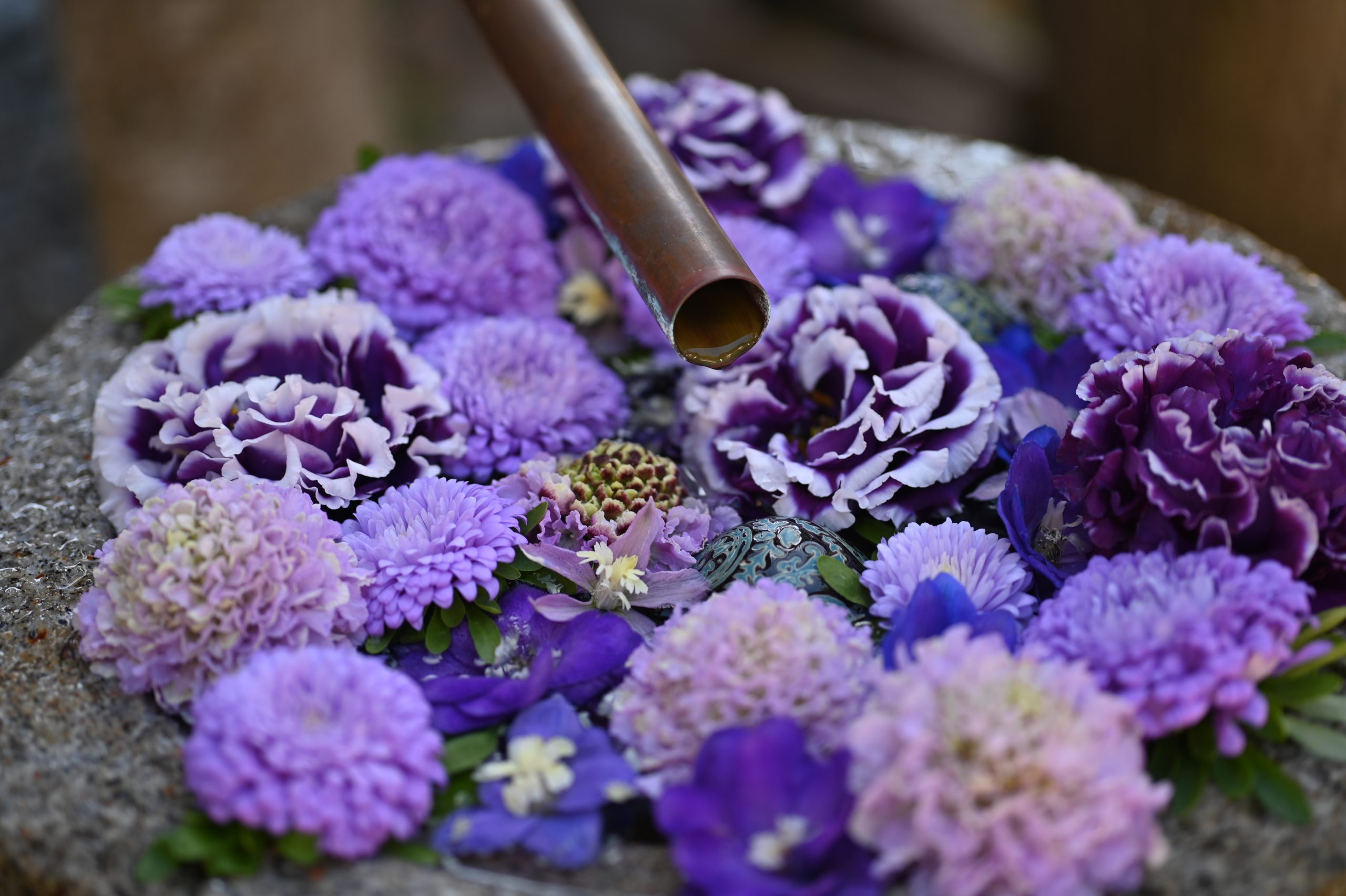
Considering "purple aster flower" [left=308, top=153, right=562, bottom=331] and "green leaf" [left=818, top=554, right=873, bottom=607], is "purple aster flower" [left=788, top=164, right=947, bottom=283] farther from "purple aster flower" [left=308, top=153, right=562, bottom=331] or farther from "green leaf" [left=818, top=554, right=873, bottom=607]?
"green leaf" [left=818, top=554, right=873, bottom=607]

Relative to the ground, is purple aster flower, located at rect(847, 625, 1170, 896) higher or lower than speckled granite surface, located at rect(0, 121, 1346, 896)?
higher

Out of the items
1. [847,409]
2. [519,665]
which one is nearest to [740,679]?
[519,665]

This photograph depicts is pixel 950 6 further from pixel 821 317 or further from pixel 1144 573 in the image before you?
pixel 1144 573

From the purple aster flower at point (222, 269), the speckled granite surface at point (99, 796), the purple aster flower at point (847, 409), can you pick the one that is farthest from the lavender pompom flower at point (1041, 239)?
the purple aster flower at point (222, 269)

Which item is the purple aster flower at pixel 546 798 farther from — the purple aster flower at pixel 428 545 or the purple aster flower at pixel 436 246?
the purple aster flower at pixel 436 246

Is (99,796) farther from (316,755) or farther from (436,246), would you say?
(436,246)

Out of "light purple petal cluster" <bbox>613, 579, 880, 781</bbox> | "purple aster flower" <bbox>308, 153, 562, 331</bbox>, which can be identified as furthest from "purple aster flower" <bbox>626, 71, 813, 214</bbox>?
"light purple petal cluster" <bbox>613, 579, 880, 781</bbox>

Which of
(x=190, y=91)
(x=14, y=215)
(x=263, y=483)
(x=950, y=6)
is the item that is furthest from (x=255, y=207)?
(x=950, y=6)

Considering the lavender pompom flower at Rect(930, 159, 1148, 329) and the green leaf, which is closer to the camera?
the green leaf
